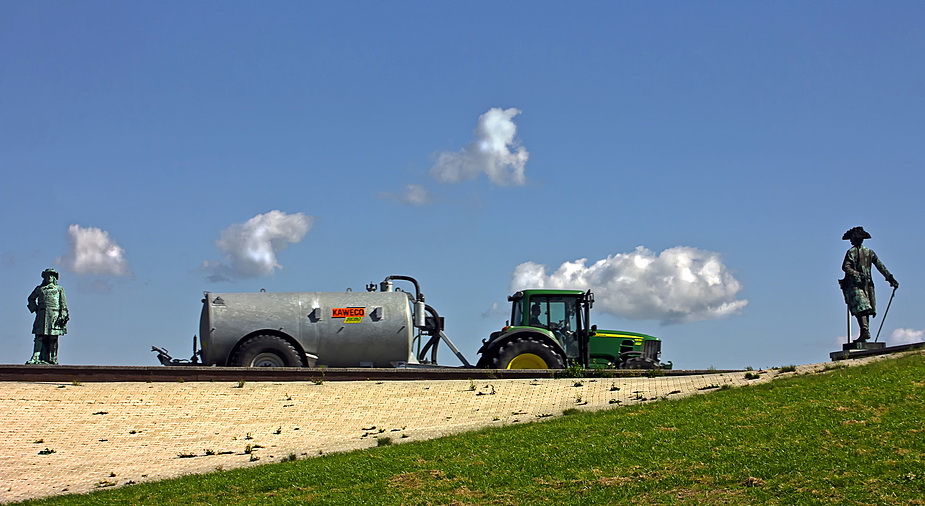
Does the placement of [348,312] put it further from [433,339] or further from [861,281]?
[861,281]

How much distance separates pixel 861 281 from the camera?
2530 cm

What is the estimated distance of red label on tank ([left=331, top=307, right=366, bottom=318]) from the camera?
75.9 ft


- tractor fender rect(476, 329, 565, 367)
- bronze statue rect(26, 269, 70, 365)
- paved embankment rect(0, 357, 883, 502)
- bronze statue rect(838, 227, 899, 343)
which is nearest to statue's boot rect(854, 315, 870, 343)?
bronze statue rect(838, 227, 899, 343)

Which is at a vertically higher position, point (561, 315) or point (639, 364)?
point (561, 315)

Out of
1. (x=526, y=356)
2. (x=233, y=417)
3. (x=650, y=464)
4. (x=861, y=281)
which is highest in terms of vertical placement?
(x=861, y=281)

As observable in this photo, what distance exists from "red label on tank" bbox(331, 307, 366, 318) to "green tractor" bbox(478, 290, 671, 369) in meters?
2.92

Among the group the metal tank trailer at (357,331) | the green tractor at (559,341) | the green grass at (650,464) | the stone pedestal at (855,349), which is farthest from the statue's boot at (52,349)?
the stone pedestal at (855,349)

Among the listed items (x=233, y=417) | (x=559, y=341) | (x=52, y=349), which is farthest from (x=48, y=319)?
(x=559, y=341)

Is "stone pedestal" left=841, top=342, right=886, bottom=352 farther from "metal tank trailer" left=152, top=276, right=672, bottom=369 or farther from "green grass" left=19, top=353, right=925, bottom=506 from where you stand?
"green grass" left=19, top=353, right=925, bottom=506

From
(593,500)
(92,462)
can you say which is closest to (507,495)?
(593,500)

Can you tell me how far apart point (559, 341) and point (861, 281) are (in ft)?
26.9

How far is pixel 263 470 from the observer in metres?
13.8

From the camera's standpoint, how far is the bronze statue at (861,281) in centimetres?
2514

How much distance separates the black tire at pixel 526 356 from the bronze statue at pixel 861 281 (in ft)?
27.4
